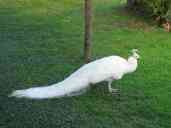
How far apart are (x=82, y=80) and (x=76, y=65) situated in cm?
195

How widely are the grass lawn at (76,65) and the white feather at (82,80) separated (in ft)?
0.33

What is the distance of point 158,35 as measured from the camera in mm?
11273

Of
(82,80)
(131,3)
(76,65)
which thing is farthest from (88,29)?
(131,3)

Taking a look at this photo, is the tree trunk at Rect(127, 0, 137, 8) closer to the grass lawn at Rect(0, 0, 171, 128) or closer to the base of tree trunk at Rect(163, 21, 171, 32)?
the grass lawn at Rect(0, 0, 171, 128)

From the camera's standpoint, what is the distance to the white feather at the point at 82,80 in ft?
21.4

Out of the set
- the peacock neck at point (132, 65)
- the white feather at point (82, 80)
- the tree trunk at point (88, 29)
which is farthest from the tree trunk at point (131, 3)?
the white feather at point (82, 80)

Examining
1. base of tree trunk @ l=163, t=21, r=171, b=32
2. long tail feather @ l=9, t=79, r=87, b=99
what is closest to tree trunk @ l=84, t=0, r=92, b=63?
long tail feather @ l=9, t=79, r=87, b=99

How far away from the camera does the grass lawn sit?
19.9ft

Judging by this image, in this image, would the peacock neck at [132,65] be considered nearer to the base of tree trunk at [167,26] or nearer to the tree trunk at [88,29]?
the tree trunk at [88,29]

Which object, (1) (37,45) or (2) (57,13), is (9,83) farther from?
(2) (57,13)

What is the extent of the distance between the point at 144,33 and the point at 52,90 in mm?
5235

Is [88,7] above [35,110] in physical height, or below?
above

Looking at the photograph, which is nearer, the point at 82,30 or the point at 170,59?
the point at 170,59

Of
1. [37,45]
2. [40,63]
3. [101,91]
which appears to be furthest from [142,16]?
[101,91]
